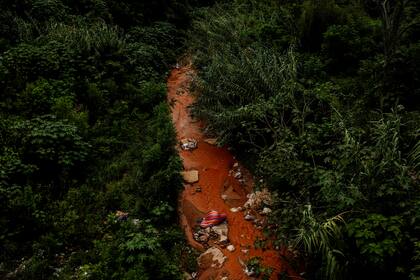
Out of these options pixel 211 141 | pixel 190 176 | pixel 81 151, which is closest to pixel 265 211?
pixel 190 176

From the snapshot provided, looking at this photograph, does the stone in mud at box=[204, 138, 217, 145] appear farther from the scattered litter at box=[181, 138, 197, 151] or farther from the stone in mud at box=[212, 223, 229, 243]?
the stone in mud at box=[212, 223, 229, 243]

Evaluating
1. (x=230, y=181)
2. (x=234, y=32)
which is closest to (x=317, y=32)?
(x=234, y=32)

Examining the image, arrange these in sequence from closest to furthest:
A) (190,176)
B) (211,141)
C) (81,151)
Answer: (81,151)
(190,176)
(211,141)

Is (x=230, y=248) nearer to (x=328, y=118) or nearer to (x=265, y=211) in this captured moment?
(x=265, y=211)

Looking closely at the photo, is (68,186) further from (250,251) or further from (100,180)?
(250,251)

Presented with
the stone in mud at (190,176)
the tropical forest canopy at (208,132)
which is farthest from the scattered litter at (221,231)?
the stone in mud at (190,176)

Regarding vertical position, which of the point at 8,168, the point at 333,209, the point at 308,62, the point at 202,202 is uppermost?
the point at 308,62
